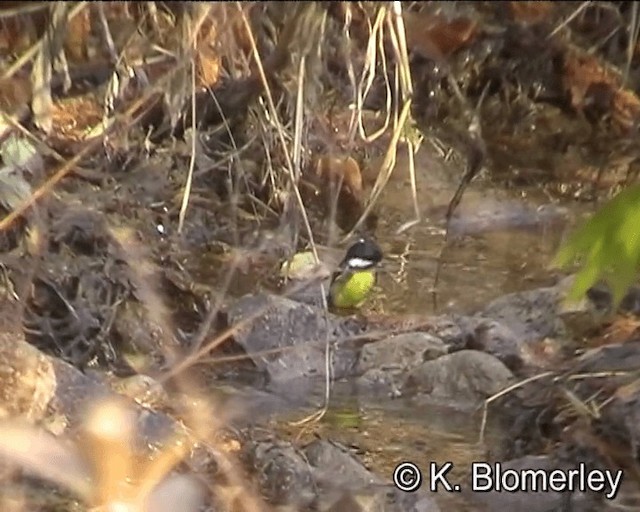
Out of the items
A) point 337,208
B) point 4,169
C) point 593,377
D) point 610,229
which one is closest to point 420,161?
point 337,208

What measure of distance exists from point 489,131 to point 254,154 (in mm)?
354

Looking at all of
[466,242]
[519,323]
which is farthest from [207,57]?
[466,242]

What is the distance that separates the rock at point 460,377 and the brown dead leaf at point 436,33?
1.27 ft

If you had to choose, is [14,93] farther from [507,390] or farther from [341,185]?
[507,390]

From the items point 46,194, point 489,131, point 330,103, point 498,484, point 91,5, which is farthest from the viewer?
point 489,131

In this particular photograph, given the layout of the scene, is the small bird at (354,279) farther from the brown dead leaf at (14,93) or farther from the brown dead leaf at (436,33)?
the brown dead leaf at (14,93)

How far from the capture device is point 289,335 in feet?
5.04

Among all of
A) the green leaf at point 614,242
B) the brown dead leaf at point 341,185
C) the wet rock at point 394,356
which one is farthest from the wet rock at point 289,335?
the green leaf at point 614,242

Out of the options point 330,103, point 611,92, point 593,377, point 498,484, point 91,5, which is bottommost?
point 498,484

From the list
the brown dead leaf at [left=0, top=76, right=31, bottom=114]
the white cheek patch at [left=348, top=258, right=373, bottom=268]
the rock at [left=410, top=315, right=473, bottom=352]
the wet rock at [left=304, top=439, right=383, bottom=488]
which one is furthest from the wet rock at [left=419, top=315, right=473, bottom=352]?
the brown dead leaf at [left=0, top=76, right=31, bottom=114]

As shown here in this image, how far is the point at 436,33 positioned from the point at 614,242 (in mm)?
394

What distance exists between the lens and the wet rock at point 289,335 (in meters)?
1.49

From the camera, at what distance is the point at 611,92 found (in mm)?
1485

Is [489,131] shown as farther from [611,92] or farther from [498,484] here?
[498,484]
